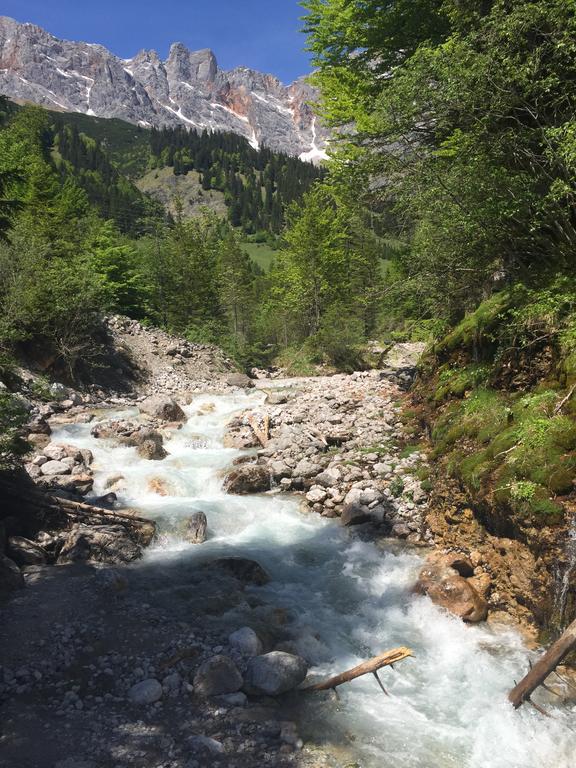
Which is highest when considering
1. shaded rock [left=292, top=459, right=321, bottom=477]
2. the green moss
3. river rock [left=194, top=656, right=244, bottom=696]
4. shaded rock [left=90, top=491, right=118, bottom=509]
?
the green moss

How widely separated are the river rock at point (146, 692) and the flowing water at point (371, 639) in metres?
1.97

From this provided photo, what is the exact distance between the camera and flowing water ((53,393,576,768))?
5723mm

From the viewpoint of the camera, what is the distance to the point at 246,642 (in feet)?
23.8

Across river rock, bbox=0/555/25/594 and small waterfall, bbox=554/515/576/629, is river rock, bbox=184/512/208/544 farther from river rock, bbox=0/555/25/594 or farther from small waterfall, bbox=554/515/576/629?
small waterfall, bbox=554/515/576/629

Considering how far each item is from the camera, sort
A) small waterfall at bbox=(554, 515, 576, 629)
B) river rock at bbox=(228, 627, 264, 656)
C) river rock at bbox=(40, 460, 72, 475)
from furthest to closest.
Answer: river rock at bbox=(40, 460, 72, 475) < river rock at bbox=(228, 627, 264, 656) < small waterfall at bbox=(554, 515, 576, 629)

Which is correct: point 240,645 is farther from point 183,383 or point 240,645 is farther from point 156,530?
point 183,383

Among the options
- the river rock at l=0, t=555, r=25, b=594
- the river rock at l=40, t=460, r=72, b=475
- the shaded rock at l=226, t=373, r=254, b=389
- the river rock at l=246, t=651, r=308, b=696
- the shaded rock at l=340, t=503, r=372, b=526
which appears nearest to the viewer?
the river rock at l=246, t=651, r=308, b=696

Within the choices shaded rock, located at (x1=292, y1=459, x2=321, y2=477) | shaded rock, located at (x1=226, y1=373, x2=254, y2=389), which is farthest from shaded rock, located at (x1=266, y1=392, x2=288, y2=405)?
shaded rock, located at (x1=292, y1=459, x2=321, y2=477)

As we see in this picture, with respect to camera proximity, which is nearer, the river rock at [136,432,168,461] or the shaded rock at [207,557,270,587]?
the shaded rock at [207,557,270,587]

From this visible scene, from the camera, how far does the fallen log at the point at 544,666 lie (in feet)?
17.4

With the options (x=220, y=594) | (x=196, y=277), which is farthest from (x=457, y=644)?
(x=196, y=277)

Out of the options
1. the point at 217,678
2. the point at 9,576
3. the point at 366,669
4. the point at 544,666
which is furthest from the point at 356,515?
the point at 9,576

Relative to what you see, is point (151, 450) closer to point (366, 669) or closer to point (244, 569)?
point (244, 569)

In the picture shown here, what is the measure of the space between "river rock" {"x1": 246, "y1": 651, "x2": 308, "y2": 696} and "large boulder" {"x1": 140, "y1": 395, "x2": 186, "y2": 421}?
14.3 metres
